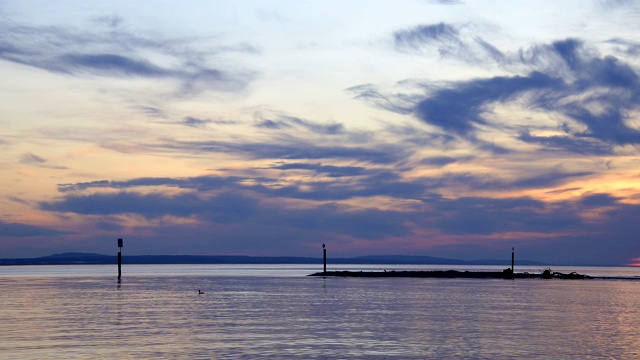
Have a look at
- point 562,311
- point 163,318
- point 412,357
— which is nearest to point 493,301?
point 562,311

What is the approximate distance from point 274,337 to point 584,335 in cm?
1669

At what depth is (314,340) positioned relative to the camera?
37625 mm

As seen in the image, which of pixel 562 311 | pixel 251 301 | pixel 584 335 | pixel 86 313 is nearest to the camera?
pixel 584 335

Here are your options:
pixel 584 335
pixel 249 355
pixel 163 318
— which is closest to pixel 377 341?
pixel 249 355

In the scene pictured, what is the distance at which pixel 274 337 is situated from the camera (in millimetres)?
38719

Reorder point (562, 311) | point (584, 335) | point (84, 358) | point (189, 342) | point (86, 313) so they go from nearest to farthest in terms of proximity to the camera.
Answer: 1. point (84, 358)
2. point (189, 342)
3. point (584, 335)
4. point (86, 313)
5. point (562, 311)

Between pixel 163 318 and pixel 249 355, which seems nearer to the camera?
pixel 249 355

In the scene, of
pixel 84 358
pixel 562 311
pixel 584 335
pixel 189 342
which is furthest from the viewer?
pixel 562 311

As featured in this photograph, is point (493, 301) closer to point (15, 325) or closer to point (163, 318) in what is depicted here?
point (163, 318)

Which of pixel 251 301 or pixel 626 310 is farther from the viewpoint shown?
pixel 251 301

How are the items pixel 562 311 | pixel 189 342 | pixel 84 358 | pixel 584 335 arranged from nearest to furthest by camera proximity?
pixel 84 358 < pixel 189 342 < pixel 584 335 < pixel 562 311

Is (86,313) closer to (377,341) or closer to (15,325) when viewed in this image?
(15,325)

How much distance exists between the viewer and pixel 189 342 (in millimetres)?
36531

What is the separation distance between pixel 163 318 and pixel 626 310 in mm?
36225
